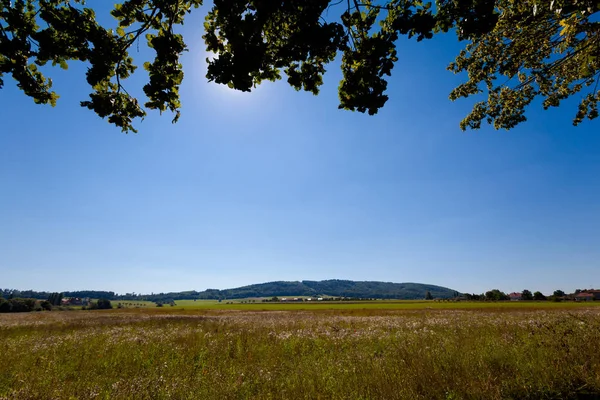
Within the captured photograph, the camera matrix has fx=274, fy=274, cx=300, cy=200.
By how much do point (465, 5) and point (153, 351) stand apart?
12.7 metres

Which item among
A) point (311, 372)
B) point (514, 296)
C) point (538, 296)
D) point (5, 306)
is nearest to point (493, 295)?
point (538, 296)

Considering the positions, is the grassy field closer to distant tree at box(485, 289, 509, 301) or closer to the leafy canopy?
the leafy canopy

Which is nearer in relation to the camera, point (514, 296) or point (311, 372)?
point (311, 372)

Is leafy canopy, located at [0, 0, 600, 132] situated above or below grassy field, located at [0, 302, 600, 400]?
above

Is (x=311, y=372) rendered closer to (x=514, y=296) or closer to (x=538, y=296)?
(x=538, y=296)

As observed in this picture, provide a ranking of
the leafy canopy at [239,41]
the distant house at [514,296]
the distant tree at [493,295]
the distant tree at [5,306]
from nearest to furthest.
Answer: the leafy canopy at [239,41]
the distant tree at [5,306]
the distant tree at [493,295]
the distant house at [514,296]

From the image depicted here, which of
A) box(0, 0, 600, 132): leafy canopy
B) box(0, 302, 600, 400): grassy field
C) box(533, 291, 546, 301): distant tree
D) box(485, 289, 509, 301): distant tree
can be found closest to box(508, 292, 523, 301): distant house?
box(485, 289, 509, 301): distant tree

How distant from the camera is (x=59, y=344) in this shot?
10.9m

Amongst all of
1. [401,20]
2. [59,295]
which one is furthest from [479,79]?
[59,295]

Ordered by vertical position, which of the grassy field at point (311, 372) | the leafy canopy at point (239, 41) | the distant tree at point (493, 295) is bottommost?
the distant tree at point (493, 295)

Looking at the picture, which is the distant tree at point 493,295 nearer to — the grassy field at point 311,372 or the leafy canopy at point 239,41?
the grassy field at point 311,372

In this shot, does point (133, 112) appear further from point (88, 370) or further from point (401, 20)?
point (88, 370)

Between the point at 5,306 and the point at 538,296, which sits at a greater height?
the point at 5,306

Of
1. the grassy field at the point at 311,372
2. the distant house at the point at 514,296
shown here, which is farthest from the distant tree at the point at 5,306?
the distant house at the point at 514,296
